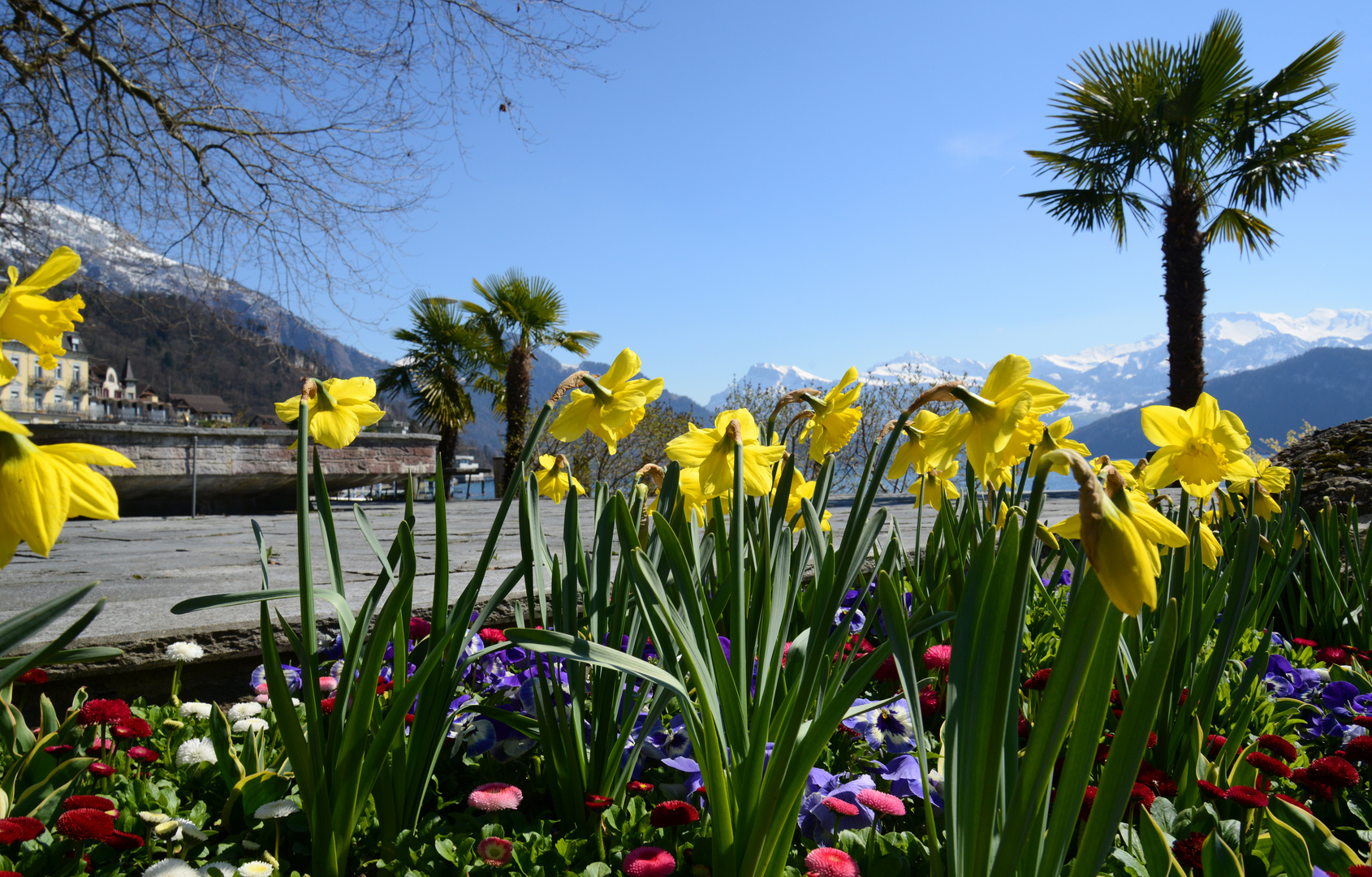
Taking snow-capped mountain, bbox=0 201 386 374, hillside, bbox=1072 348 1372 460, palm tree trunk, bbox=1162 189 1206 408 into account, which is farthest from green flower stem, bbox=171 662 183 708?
hillside, bbox=1072 348 1372 460

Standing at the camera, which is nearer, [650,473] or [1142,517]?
[1142,517]

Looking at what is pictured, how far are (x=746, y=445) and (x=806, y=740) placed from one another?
48cm

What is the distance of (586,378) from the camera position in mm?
1059

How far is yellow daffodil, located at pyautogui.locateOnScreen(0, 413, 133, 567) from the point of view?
50 centimetres

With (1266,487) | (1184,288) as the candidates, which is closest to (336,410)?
(1266,487)

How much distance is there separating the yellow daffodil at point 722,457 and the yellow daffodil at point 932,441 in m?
0.19

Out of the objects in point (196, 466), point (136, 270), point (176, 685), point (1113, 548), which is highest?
point (136, 270)

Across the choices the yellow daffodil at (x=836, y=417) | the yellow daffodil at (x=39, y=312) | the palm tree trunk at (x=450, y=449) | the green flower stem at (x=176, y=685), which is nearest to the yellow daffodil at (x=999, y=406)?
the yellow daffodil at (x=836, y=417)

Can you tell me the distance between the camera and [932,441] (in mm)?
906

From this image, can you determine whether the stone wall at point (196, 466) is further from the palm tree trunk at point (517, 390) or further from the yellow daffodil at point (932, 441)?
the yellow daffodil at point (932, 441)

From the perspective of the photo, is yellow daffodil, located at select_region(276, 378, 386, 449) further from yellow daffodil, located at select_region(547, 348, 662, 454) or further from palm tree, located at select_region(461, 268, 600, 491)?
palm tree, located at select_region(461, 268, 600, 491)

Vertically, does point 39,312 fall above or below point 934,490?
above

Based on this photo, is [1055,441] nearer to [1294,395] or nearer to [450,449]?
[450,449]

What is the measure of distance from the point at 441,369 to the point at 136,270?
7.77 metres
